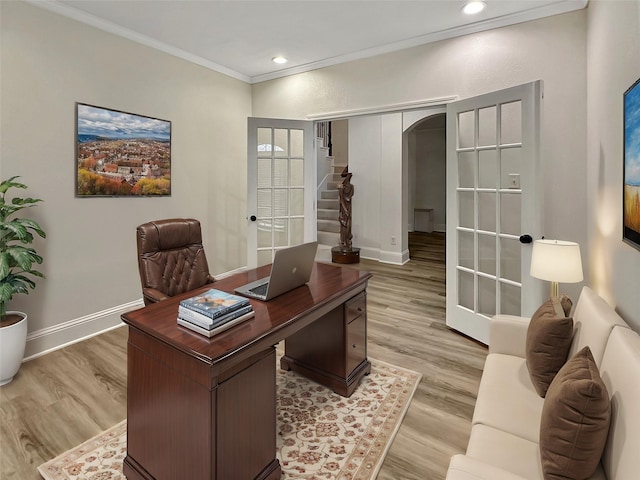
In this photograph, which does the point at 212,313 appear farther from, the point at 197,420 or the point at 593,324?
the point at 593,324

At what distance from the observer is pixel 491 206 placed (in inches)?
110

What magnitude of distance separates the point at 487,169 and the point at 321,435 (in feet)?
7.54

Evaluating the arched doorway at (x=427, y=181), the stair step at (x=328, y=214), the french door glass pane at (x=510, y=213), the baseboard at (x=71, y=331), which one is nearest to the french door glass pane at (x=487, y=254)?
the french door glass pane at (x=510, y=213)

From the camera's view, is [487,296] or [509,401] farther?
[487,296]

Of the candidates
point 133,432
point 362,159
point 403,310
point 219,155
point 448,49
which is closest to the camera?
point 133,432

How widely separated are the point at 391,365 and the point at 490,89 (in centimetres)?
246

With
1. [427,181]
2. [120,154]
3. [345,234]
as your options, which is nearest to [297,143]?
[120,154]

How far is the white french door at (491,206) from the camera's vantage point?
98.0 inches

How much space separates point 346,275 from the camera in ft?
7.36

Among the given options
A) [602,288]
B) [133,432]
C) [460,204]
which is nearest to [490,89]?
[460,204]

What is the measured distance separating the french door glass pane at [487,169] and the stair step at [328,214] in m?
4.11

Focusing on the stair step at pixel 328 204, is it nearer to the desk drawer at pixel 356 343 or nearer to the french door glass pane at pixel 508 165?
the french door glass pane at pixel 508 165

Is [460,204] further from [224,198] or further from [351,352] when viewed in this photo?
[224,198]

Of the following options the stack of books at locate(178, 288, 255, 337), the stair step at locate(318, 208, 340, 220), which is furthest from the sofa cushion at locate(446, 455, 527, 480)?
the stair step at locate(318, 208, 340, 220)
